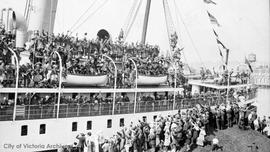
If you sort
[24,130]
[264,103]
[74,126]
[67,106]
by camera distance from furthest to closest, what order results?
[264,103]
[74,126]
[67,106]
[24,130]

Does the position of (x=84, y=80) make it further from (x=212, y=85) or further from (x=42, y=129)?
(x=212, y=85)

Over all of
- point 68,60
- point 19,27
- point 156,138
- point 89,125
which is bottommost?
point 156,138

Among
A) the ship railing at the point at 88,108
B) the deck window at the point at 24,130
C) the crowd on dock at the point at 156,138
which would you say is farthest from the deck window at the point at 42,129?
the crowd on dock at the point at 156,138

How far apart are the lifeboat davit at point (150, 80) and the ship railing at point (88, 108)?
0.79 m

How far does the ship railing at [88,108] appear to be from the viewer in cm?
659

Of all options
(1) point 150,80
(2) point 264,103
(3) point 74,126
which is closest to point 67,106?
(3) point 74,126

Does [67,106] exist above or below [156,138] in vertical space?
above

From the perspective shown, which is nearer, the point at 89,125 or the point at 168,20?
the point at 89,125

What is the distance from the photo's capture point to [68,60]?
25.7 feet

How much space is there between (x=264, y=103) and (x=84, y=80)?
6.45m

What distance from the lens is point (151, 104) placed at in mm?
9430

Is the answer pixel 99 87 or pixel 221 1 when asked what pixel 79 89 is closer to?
pixel 99 87

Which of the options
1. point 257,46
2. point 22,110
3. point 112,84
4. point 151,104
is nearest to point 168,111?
point 151,104

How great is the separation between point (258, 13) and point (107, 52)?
4713 mm
